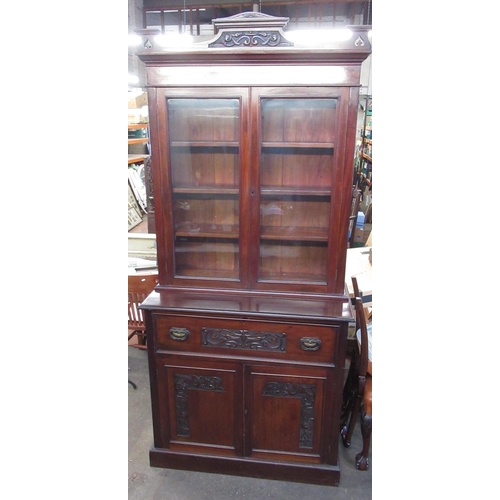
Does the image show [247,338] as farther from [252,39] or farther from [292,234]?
[252,39]

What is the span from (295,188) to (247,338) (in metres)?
0.69

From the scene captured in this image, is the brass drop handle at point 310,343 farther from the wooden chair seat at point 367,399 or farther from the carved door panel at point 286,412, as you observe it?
the wooden chair seat at point 367,399

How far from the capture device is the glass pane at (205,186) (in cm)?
162

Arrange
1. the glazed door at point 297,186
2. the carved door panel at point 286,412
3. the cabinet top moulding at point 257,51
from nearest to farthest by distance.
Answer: the cabinet top moulding at point 257,51 < the glazed door at point 297,186 < the carved door panel at point 286,412

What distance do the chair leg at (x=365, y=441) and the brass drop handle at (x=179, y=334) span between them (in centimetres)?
88

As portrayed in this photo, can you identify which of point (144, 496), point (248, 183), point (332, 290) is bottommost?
point (144, 496)

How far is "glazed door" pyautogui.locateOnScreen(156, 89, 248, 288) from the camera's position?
1.56m

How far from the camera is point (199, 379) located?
65.9 inches

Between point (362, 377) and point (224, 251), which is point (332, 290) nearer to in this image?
point (362, 377)

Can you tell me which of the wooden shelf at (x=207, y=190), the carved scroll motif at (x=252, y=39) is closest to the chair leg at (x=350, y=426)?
the wooden shelf at (x=207, y=190)

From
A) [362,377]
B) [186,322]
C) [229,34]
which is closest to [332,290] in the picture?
[362,377]

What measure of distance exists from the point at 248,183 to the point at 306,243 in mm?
393

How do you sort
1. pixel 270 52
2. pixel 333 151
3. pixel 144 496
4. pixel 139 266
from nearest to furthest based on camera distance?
1. pixel 270 52
2. pixel 333 151
3. pixel 144 496
4. pixel 139 266

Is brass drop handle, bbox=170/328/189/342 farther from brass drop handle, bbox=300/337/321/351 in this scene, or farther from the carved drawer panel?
brass drop handle, bbox=300/337/321/351
